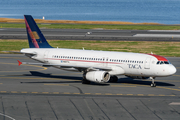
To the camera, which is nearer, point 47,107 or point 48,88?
point 47,107

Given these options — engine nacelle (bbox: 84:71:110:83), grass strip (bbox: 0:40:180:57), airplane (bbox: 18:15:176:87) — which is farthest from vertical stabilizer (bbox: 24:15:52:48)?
grass strip (bbox: 0:40:180:57)

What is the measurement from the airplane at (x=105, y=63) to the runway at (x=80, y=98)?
1.67 metres

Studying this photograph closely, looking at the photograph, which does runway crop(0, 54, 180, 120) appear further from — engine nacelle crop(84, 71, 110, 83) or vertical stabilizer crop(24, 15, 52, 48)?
vertical stabilizer crop(24, 15, 52, 48)

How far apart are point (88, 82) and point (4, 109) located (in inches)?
654

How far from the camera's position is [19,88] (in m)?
42.5

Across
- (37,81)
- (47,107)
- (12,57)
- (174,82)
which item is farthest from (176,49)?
(47,107)

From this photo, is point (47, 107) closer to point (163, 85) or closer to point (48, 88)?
point (48, 88)

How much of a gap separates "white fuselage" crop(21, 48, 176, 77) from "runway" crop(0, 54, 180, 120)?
2.31m

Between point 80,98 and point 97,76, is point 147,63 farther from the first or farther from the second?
point 80,98

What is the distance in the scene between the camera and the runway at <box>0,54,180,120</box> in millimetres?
30781

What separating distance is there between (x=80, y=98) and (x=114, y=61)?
10.4 meters

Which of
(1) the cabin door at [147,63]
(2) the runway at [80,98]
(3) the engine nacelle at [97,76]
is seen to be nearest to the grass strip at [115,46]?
(2) the runway at [80,98]

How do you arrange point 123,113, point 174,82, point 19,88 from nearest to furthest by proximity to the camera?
point 123,113 < point 19,88 < point 174,82

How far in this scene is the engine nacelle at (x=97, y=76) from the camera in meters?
43.1
